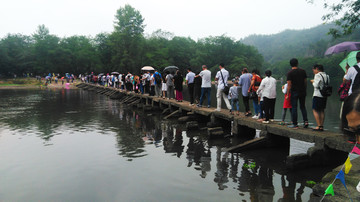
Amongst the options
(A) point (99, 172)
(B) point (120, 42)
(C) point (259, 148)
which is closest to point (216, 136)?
(C) point (259, 148)

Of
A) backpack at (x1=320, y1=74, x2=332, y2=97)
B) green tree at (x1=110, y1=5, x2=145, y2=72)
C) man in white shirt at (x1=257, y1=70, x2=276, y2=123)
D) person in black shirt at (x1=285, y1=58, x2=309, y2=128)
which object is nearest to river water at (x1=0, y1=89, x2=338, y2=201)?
man in white shirt at (x1=257, y1=70, x2=276, y2=123)

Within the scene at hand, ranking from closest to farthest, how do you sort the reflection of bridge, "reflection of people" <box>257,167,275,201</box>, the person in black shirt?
"reflection of people" <box>257,167,275,201</box>
the reflection of bridge
the person in black shirt

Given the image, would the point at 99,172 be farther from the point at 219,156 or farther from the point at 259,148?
the point at 259,148

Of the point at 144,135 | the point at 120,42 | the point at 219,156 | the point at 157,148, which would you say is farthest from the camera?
the point at 120,42

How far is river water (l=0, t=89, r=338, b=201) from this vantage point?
5273 mm

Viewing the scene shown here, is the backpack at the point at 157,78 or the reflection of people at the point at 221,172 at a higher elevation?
the backpack at the point at 157,78

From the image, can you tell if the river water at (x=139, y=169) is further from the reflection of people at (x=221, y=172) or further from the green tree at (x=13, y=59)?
the green tree at (x=13, y=59)

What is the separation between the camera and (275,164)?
678 cm

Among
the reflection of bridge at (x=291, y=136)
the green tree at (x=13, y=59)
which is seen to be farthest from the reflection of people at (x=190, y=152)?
the green tree at (x=13, y=59)

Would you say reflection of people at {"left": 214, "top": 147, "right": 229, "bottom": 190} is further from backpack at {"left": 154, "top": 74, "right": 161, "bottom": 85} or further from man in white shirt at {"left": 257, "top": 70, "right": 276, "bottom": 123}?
backpack at {"left": 154, "top": 74, "right": 161, "bottom": 85}

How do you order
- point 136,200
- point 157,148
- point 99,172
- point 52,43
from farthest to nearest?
point 52,43 < point 157,148 < point 99,172 < point 136,200

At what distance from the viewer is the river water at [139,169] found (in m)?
5.27

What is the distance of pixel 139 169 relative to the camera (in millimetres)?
6684

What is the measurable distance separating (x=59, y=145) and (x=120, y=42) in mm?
57144
